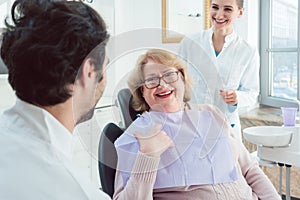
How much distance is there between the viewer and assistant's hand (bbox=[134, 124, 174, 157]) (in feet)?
2.74

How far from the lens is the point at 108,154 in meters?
0.85

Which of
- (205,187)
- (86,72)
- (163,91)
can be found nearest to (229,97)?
(205,187)

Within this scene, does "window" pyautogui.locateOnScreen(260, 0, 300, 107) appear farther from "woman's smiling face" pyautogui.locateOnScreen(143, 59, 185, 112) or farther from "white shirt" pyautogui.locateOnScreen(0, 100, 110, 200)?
"white shirt" pyautogui.locateOnScreen(0, 100, 110, 200)

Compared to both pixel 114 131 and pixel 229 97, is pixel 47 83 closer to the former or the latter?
pixel 114 131

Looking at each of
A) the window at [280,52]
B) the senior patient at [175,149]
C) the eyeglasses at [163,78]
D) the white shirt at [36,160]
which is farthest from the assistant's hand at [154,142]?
the window at [280,52]

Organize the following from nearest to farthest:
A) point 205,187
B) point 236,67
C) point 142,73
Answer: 1. point 142,73
2. point 205,187
3. point 236,67

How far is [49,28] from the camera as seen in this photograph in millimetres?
532

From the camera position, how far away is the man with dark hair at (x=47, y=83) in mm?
514

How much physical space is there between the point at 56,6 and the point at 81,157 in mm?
329

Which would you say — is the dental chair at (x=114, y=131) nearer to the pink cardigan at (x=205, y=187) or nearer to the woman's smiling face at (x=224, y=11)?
the pink cardigan at (x=205, y=187)

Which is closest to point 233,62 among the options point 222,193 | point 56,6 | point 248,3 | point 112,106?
point 222,193

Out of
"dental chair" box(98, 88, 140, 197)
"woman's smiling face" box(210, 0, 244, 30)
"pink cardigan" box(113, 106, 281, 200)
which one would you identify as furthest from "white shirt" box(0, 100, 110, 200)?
"woman's smiling face" box(210, 0, 244, 30)

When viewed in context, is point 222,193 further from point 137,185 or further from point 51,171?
point 51,171

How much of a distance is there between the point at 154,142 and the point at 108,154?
0.12 metres
